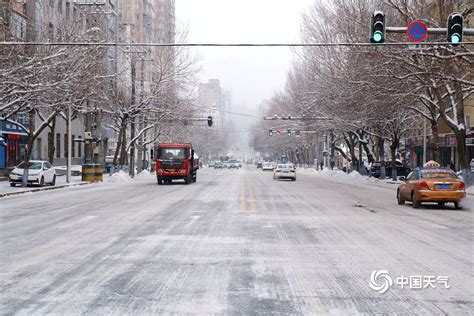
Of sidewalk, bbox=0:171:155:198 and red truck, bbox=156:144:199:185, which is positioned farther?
red truck, bbox=156:144:199:185

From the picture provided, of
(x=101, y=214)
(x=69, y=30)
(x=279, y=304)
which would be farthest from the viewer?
(x=69, y=30)

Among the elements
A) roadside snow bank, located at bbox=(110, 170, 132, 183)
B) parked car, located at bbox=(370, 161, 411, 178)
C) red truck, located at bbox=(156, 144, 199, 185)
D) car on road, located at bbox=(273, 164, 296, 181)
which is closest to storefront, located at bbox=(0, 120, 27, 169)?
roadside snow bank, located at bbox=(110, 170, 132, 183)

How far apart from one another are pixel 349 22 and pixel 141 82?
25.4m

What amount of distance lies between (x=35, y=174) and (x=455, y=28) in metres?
27.3

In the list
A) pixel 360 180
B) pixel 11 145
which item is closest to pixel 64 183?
pixel 11 145

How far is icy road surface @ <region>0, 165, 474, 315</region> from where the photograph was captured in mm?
7086

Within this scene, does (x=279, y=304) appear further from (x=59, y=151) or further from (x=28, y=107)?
(x=59, y=151)

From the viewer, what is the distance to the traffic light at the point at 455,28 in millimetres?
17609

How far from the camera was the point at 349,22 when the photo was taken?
1375 inches

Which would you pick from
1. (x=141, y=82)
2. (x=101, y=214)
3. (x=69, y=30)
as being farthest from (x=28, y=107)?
(x=141, y=82)

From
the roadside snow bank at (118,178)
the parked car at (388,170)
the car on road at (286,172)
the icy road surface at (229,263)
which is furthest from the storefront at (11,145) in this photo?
the icy road surface at (229,263)

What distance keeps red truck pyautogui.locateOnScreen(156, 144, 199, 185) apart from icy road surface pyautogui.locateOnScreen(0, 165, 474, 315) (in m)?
24.2

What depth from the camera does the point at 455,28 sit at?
17641mm

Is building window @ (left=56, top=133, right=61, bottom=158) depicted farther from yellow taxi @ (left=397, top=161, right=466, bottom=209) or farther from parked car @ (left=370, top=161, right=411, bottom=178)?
yellow taxi @ (left=397, top=161, right=466, bottom=209)
